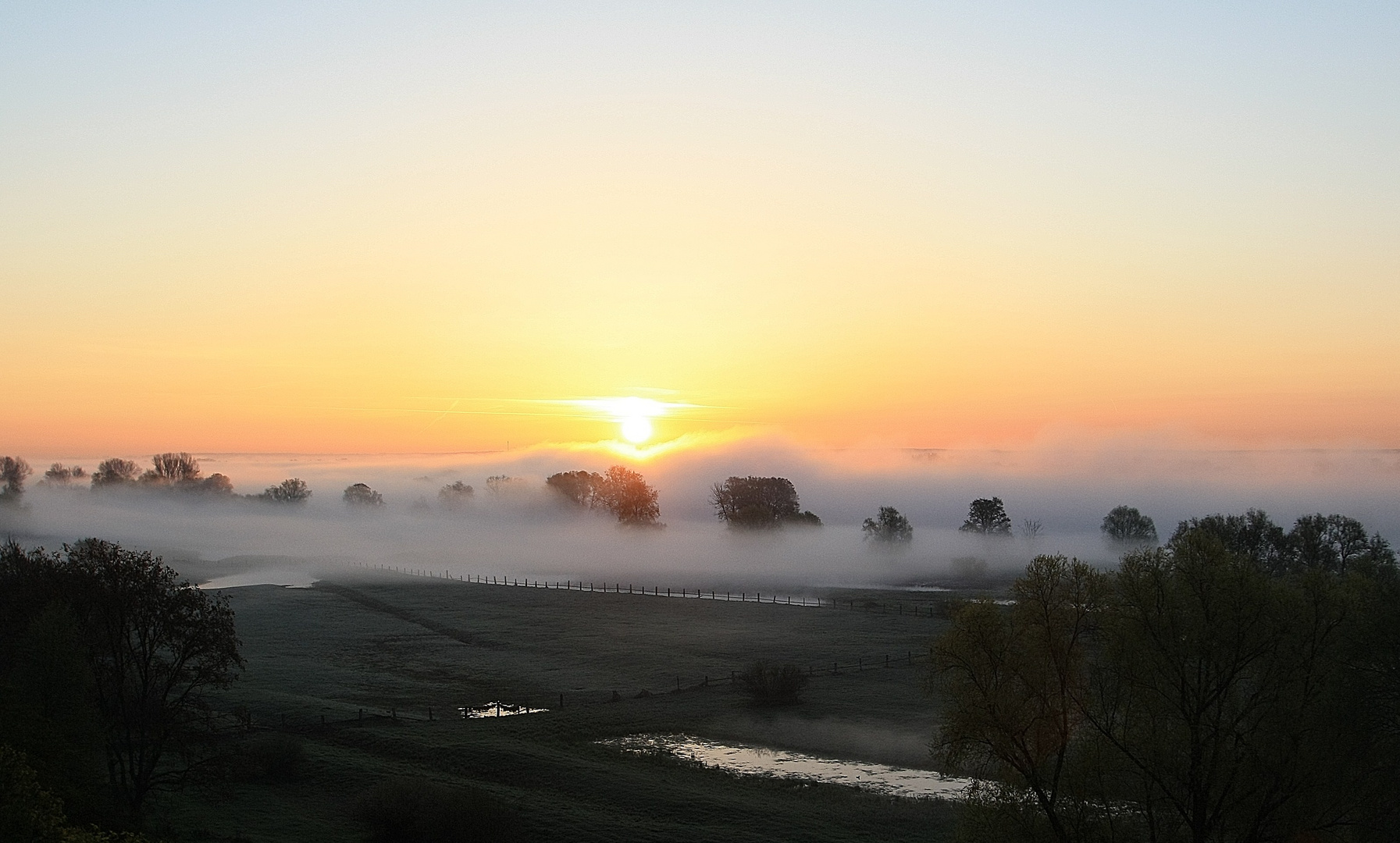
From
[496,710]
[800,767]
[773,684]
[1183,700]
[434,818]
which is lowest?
[800,767]

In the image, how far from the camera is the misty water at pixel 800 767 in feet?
157

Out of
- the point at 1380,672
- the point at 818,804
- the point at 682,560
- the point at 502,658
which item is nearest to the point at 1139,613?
the point at 1380,672

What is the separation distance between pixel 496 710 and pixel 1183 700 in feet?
153

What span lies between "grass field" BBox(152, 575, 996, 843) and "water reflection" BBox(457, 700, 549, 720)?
1193 mm

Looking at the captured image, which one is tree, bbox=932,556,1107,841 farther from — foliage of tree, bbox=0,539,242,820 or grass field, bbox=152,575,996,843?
foliage of tree, bbox=0,539,242,820

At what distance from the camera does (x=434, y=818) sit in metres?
40.5

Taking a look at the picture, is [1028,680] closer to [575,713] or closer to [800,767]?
[800,767]

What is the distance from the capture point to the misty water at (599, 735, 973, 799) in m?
47.8

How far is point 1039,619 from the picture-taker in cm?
3534

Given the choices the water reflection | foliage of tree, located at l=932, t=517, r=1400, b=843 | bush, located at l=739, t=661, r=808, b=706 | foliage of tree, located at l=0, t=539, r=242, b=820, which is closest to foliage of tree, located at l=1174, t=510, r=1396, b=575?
bush, located at l=739, t=661, r=808, b=706

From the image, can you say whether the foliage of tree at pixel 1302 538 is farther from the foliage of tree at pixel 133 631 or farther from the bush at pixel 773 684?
the foliage of tree at pixel 133 631

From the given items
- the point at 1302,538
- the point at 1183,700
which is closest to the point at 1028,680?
the point at 1183,700

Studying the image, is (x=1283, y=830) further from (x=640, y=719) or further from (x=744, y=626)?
(x=744, y=626)

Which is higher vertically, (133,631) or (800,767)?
(133,631)
